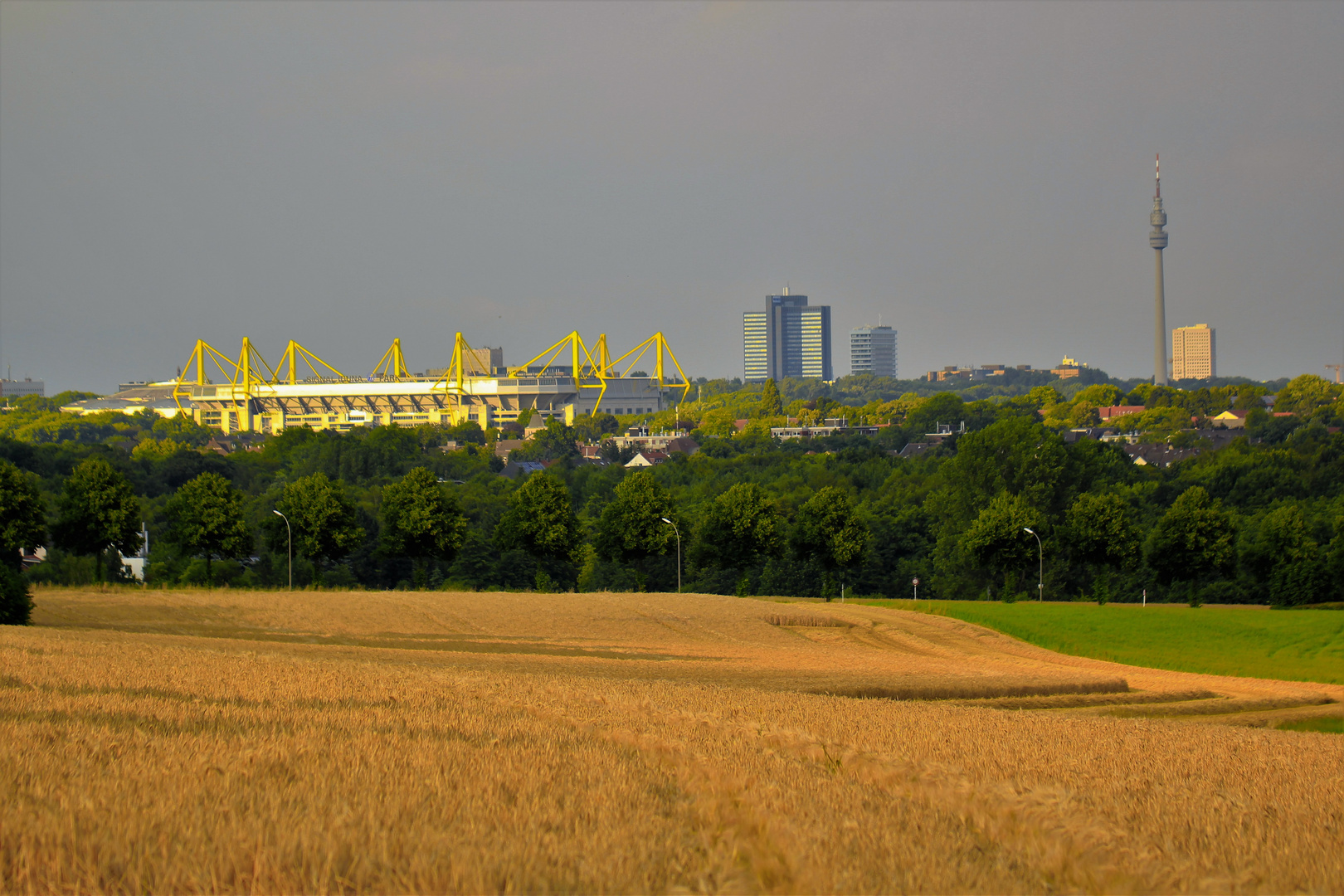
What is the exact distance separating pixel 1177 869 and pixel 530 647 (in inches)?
872

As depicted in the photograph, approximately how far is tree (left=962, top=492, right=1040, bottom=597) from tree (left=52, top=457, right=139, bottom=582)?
37.4 metres

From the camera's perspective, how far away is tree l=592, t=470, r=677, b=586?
49.1 m

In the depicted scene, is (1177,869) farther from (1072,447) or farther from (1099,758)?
(1072,447)

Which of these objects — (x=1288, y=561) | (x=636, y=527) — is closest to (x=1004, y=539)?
(x=1288, y=561)

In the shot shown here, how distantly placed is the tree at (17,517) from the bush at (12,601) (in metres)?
15.8

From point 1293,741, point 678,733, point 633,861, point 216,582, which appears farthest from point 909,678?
point 216,582

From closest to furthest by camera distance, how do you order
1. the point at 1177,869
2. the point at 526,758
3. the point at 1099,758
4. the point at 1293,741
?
1. the point at 1177,869
2. the point at 526,758
3. the point at 1099,758
4. the point at 1293,741

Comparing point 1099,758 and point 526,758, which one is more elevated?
point 526,758

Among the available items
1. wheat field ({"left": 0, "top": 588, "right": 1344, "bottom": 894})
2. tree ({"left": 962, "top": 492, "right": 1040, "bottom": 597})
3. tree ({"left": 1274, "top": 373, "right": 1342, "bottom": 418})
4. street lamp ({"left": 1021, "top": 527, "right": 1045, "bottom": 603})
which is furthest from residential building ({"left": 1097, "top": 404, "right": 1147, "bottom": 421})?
wheat field ({"left": 0, "top": 588, "right": 1344, "bottom": 894})

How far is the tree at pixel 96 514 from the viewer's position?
4453 cm

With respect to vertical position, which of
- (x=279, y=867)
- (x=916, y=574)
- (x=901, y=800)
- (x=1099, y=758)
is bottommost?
(x=916, y=574)

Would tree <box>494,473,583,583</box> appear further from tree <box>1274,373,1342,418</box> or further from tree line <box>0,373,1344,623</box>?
tree <box>1274,373,1342,418</box>

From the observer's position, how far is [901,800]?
617cm

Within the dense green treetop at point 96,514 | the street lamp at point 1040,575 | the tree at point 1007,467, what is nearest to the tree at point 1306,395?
the tree at point 1007,467
